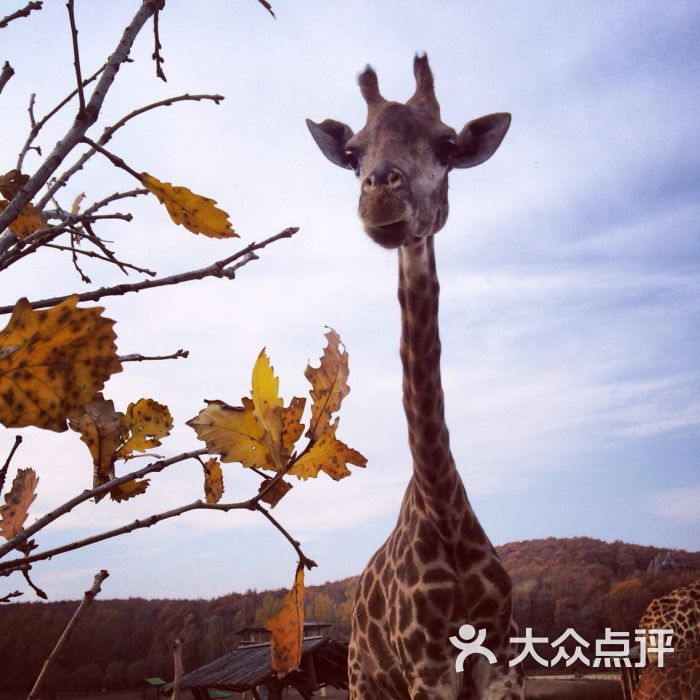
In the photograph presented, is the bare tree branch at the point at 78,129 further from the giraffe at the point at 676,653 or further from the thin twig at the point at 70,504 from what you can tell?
the giraffe at the point at 676,653

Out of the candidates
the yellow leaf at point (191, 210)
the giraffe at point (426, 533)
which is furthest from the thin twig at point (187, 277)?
the giraffe at point (426, 533)

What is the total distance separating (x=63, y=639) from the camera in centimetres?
96

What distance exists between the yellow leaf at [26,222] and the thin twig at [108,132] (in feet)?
0.19

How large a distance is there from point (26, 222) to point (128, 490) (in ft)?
1.52

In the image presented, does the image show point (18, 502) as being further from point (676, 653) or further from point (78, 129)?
point (676, 653)

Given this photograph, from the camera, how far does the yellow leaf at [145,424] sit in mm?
1128

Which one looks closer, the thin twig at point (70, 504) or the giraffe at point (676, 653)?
the thin twig at point (70, 504)

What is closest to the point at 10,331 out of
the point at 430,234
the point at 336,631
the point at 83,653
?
the point at 430,234

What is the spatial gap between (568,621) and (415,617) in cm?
1730

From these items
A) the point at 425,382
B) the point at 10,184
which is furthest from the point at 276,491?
the point at 425,382

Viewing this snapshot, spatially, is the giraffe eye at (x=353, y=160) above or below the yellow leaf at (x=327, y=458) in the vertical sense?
above

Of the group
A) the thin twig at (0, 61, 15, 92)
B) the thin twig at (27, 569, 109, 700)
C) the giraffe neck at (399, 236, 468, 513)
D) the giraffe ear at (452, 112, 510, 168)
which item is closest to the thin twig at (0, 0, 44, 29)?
the thin twig at (0, 61, 15, 92)

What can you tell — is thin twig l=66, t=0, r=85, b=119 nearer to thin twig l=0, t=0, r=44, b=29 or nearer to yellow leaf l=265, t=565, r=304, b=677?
thin twig l=0, t=0, r=44, b=29

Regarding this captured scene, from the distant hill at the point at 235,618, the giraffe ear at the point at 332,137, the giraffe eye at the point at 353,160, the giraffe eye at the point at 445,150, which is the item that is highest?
the giraffe ear at the point at 332,137
